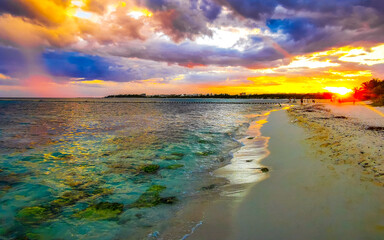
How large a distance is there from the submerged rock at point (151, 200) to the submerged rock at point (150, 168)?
2.22 meters

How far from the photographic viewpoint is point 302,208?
5.23m

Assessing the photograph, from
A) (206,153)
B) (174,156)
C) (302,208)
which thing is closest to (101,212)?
(302,208)

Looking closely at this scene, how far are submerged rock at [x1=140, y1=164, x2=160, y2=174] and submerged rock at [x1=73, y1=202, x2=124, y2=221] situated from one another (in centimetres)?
328

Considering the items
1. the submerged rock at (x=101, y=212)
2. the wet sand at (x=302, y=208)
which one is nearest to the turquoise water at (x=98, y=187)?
the submerged rock at (x=101, y=212)

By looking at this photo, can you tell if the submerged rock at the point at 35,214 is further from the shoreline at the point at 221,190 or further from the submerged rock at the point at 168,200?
the shoreline at the point at 221,190

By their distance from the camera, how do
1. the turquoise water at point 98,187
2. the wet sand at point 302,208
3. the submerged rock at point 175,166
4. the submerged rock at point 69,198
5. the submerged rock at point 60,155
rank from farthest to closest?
the submerged rock at point 60,155 → the submerged rock at point 175,166 → the submerged rock at point 69,198 → the turquoise water at point 98,187 → the wet sand at point 302,208

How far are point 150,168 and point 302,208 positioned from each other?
712 centimetres

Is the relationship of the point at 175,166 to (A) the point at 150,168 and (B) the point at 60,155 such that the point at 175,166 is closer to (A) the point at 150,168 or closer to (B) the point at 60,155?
(A) the point at 150,168

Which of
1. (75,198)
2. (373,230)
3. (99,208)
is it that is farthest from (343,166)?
(75,198)

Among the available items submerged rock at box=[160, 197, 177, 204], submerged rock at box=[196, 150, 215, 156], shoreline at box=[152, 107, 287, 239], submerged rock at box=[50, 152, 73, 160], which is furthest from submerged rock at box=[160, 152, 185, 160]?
submerged rock at box=[50, 152, 73, 160]

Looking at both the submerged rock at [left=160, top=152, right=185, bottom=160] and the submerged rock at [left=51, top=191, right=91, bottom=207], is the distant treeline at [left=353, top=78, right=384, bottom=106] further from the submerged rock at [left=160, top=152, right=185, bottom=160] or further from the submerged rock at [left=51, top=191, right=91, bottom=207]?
the submerged rock at [left=51, top=191, right=91, bottom=207]

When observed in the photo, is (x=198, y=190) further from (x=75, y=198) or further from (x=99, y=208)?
(x=75, y=198)

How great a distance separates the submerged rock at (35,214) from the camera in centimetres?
584

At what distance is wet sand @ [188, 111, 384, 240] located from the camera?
14.3ft
